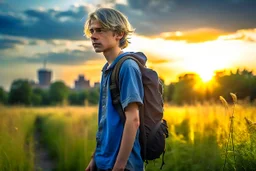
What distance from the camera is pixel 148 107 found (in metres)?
2.50

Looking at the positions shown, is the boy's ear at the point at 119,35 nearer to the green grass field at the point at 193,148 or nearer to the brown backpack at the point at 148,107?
A: the brown backpack at the point at 148,107

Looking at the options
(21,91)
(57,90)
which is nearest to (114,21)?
(21,91)

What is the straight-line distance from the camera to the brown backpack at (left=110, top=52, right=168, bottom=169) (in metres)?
2.46

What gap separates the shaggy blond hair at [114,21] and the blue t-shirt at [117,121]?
202 mm

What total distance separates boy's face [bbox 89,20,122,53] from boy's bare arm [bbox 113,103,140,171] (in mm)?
489

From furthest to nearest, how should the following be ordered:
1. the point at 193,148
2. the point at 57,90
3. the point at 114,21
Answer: the point at 57,90 < the point at 193,148 < the point at 114,21

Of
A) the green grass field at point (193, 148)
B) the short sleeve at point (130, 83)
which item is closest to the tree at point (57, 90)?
the green grass field at point (193, 148)

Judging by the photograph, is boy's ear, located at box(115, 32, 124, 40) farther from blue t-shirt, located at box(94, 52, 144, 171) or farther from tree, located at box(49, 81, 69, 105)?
tree, located at box(49, 81, 69, 105)

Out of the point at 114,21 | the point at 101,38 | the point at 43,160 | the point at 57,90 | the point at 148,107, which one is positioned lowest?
the point at 43,160

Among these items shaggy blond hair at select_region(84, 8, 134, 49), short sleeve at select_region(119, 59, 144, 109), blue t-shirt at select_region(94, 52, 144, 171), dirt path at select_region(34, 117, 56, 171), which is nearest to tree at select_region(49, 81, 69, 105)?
dirt path at select_region(34, 117, 56, 171)

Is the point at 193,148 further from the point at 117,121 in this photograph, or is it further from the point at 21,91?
the point at 21,91

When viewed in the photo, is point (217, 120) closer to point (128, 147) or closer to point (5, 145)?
Answer: point (5, 145)

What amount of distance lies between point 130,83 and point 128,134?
31 centimetres

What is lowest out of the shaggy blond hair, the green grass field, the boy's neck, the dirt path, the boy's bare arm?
the dirt path
